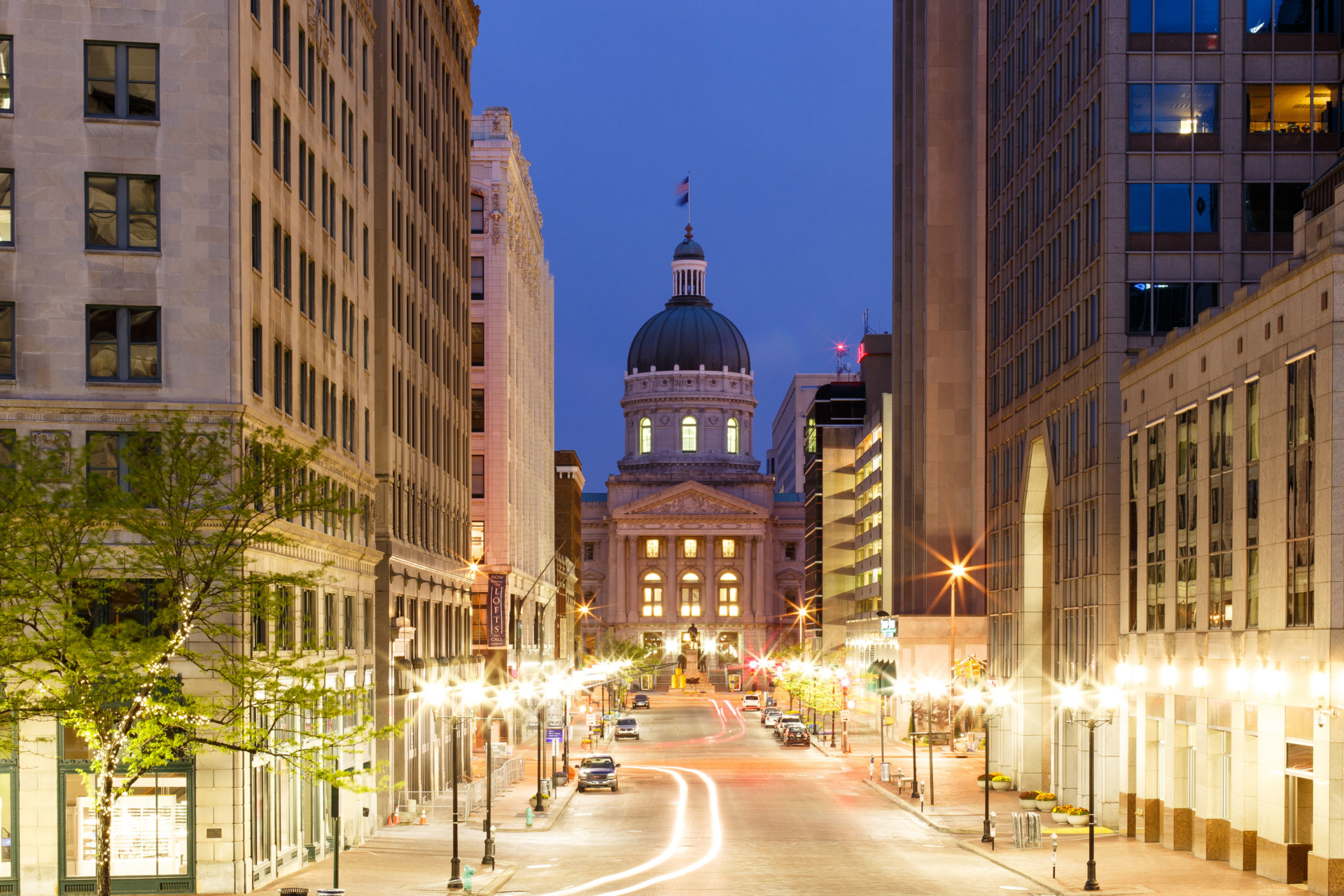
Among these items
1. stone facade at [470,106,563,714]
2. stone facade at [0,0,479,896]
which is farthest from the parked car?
stone facade at [0,0,479,896]

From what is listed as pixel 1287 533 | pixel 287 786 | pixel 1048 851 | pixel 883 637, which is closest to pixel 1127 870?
pixel 1048 851

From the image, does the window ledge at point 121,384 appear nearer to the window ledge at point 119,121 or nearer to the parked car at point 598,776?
the window ledge at point 119,121

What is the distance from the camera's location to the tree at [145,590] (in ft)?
112

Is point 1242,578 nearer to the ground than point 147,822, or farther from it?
farther from it

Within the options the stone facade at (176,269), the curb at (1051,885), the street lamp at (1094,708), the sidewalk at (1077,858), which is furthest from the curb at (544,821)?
the street lamp at (1094,708)

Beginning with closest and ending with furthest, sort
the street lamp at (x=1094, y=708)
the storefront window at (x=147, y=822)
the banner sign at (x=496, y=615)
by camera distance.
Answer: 1. the storefront window at (x=147, y=822)
2. the street lamp at (x=1094, y=708)
3. the banner sign at (x=496, y=615)

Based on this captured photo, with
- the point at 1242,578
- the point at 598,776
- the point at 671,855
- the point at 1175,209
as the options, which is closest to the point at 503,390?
the point at 598,776

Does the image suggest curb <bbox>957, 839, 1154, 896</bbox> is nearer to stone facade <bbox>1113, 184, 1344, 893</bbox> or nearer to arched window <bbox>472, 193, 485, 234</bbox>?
stone facade <bbox>1113, 184, 1344, 893</bbox>

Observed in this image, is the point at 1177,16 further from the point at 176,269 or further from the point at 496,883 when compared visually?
the point at 496,883

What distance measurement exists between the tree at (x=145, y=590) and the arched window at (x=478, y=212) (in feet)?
222

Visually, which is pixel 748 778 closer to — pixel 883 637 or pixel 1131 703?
pixel 1131 703

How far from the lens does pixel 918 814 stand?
67.2 m

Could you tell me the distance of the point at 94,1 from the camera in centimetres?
4194

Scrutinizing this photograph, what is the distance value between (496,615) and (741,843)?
4353cm
